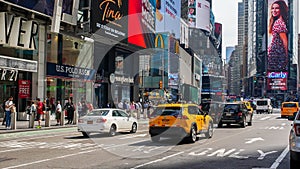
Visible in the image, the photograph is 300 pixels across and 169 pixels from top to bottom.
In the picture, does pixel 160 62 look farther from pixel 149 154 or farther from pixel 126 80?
pixel 149 154

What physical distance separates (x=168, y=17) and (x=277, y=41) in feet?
241

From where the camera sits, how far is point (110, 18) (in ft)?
125

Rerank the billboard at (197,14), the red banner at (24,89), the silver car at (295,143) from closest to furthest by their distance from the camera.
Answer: the silver car at (295,143) → the red banner at (24,89) → the billboard at (197,14)

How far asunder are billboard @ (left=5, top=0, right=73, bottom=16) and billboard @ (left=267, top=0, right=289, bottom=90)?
134 m

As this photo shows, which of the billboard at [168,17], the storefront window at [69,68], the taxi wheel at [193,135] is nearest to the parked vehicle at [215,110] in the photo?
the taxi wheel at [193,135]

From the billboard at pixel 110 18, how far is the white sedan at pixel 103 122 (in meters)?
15.8

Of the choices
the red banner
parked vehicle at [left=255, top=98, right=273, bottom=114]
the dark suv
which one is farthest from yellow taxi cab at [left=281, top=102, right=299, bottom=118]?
the red banner

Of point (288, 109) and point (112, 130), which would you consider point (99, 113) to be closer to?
point (112, 130)

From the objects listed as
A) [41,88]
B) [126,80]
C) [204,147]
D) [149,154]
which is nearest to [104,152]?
[149,154]

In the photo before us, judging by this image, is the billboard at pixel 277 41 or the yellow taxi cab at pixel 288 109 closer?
the yellow taxi cab at pixel 288 109

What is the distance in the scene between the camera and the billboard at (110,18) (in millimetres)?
35562

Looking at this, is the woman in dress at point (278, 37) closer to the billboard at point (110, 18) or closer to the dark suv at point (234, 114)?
the billboard at point (110, 18)

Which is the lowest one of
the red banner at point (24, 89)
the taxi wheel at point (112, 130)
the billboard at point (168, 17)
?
the taxi wheel at point (112, 130)

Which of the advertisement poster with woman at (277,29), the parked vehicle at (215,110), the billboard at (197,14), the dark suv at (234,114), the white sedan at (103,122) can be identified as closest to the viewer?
the white sedan at (103,122)
